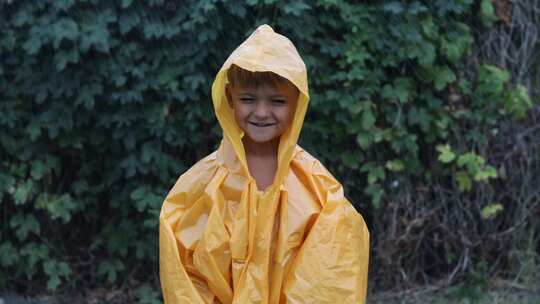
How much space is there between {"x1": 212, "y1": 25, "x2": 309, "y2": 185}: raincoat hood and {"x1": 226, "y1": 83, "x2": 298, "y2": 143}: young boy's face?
36 millimetres

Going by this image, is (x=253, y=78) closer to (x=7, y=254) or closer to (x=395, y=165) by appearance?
(x=395, y=165)

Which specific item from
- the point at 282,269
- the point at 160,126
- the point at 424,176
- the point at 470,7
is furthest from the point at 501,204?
the point at 282,269

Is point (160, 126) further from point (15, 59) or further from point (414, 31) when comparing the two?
point (414, 31)

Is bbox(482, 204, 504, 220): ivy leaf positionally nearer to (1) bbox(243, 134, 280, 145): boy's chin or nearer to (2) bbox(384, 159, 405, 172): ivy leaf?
(2) bbox(384, 159, 405, 172): ivy leaf

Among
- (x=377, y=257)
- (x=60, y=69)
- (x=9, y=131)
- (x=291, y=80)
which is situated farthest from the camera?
(x=377, y=257)

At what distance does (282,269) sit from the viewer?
3.09 metres

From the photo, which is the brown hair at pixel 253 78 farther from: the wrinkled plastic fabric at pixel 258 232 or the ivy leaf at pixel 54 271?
the ivy leaf at pixel 54 271

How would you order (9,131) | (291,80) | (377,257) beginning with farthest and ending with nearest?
(377,257) < (9,131) < (291,80)

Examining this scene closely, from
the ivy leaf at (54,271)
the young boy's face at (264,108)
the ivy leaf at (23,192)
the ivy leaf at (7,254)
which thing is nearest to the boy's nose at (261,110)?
the young boy's face at (264,108)

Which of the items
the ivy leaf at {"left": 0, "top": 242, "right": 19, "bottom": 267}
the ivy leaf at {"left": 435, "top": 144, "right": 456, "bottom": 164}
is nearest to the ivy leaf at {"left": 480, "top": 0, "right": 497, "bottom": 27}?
the ivy leaf at {"left": 435, "top": 144, "right": 456, "bottom": 164}

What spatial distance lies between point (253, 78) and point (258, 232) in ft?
1.82

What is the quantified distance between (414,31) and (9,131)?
2437mm

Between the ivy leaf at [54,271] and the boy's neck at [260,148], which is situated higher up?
the boy's neck at [260,148]

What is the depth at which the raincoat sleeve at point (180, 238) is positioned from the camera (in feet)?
10.1
